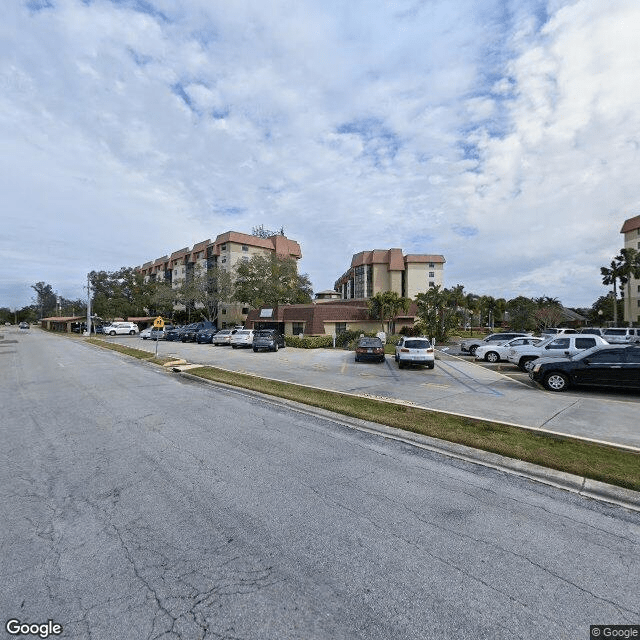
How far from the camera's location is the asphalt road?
2.60 metres

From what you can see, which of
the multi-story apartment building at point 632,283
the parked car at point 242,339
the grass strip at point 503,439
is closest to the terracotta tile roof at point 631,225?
the multi-story apartment building at point 632,283

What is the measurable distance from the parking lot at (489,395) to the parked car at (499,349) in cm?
275

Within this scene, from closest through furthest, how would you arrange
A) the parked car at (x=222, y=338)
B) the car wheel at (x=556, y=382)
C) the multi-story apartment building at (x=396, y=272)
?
the car wheel at (x=556, y=382), the parked car at (x=222, y=338), the multi-story apartment building at (x=396, y=272)

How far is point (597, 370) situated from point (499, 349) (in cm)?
1015

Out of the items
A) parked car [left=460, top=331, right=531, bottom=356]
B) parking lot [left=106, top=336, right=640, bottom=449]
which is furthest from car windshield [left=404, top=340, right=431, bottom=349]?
parked car [left=460, top=331, right=531, bottom=356]

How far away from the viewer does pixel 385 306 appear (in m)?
37.9

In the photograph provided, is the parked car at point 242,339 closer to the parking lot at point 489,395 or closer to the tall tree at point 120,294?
the parking lot at point 489,395

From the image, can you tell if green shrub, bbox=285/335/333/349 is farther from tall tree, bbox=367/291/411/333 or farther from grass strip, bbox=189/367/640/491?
grass strip, bbox=189/367/640/491

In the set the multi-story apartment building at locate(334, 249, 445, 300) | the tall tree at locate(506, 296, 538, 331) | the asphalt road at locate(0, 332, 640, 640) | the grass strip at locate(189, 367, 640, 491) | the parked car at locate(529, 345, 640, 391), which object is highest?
the multi-story apartment building at locate(334, 249, 445, 300)

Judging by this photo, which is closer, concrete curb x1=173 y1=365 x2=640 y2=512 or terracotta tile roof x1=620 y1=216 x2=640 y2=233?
concrete curb x1=173 y1=365 x2=640 y2=512

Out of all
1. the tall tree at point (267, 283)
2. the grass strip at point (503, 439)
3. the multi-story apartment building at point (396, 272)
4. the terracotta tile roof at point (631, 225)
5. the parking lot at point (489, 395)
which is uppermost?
the terracotta tile roof at point (631, 225)

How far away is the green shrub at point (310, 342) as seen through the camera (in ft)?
101

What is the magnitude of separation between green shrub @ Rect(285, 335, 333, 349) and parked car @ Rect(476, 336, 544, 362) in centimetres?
1305

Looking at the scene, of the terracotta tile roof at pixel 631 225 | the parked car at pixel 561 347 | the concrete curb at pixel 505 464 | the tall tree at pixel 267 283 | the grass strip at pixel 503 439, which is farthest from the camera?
the terracotta tile roof at pixel 631 225
